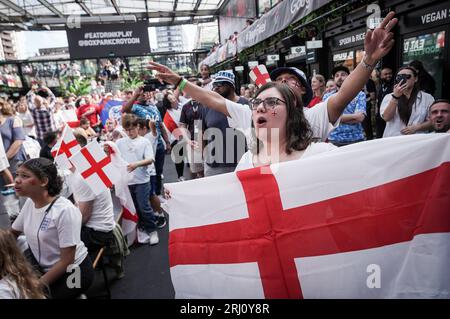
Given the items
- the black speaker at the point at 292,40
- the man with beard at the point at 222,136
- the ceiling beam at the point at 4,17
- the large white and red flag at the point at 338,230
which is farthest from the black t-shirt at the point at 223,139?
the ceiling beam at the point at 4,17

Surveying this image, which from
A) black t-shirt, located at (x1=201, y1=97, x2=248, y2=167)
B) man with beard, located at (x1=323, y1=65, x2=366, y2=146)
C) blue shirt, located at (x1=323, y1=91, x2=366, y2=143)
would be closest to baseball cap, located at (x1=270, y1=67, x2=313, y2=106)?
black t-shirt, located at (x1=201, y1=97, x2=248, y2=167)

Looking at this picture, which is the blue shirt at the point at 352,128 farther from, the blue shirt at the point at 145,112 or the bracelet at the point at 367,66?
the blue shirt at the point at 145,112

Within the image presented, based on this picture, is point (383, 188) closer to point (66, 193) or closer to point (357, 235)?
point (357, 235)

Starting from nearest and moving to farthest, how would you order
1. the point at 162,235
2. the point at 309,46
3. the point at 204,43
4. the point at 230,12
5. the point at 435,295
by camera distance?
the point at 435,295
the point at 162,235
the point at 309,46
the point at 230,12
the point at 204,43

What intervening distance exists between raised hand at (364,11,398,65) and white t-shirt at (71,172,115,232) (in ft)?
7.67

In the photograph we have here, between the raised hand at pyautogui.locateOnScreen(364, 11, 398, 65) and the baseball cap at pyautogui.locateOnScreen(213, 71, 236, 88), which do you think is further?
the baseball cap at pyautogui.locateOnScreen(213, 71, 236, 88)

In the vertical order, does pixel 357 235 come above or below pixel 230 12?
below

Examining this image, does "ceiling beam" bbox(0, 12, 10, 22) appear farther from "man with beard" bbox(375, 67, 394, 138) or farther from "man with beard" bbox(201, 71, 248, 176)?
"man with beard" bbox(375, 67, 394, 138)

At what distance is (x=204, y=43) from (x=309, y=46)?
66.6 feet

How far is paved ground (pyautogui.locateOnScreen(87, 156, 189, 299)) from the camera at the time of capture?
2846mm

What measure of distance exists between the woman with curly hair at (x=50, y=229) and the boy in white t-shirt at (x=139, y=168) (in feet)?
4.77

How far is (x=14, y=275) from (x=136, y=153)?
234cm

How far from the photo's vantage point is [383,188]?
1.33 meters
